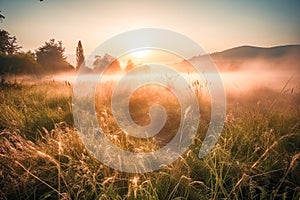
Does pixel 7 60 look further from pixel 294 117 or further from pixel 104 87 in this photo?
pixel 294 117

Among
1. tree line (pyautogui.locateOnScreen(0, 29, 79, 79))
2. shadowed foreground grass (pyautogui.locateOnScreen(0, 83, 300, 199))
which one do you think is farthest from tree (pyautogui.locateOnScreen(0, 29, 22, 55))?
shadowed foreground grass (pyautogui.locateOnScreen(0, 83, 300, 199))

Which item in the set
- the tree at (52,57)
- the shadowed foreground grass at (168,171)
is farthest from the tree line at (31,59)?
the shadowed foreground grass at (168,171)

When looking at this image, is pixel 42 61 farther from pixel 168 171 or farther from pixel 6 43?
pixel 168 171

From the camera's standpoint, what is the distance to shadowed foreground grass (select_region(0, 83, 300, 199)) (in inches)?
81.7

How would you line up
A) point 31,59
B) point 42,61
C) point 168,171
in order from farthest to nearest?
1. point 42,61
2. point 31,59
3. point 168,171

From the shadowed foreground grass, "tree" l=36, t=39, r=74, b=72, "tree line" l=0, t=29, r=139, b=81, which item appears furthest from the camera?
"tree" l=36, t=39, r=74, b=72

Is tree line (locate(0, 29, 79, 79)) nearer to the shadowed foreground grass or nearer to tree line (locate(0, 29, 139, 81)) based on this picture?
tree line (locate(0, 29, 139, 81))

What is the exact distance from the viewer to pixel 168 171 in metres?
2.48

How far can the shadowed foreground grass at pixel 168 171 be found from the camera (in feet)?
6.81

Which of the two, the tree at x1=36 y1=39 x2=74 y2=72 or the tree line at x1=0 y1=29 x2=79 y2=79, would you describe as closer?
the tree line at x1=0 y1=29 x2=79 y2=79

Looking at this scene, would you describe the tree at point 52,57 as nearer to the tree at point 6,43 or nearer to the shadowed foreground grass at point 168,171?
the tree at point 6,43

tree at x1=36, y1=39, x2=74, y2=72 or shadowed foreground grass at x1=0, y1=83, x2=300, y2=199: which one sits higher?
tree at x1=36, y1=39, x2=74, y2=72

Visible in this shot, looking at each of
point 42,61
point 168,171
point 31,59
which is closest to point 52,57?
point 42,61

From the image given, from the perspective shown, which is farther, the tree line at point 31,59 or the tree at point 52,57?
the tree at point 52,57
